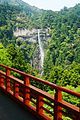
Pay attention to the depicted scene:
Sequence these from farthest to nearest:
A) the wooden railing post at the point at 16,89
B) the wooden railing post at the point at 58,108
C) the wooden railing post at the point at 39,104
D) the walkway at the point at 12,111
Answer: the wooden railing post at the point at 16,89 → the walkway at the point at 12,111 → the wooden railing post at the point at 39,104 → the wooden railing post at the point at 58,108

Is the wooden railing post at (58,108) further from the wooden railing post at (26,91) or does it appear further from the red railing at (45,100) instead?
the wooden railing post at (26,91)

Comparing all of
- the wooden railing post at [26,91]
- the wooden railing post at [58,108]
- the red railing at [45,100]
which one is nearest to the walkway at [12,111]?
the red railing at [45,100]

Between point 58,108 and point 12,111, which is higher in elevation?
point 58,108

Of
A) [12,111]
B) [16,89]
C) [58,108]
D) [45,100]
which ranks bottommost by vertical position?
[12,111]

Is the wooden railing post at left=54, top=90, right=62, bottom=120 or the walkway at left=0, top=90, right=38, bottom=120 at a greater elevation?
the wooden railing post at left=54, top=90, right=62, bottom=120

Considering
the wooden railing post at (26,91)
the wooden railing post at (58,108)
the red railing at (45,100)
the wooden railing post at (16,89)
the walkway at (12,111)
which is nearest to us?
the red railing at (45,100)

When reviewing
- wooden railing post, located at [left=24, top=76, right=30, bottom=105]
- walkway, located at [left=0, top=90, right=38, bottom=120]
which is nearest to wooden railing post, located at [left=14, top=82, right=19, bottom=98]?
walkway, located at [left=0, top=90, right=38, bottom=120]

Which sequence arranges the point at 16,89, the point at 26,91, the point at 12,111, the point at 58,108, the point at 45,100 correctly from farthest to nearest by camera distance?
the point at 16,89
the point at 12,111
the point at 26,91
the point at 45,100
the point at 58,108

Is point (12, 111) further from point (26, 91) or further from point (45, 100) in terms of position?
point (45, 100)

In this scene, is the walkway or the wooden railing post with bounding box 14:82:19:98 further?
the wooden railing post with bounding box 14:82:19:98

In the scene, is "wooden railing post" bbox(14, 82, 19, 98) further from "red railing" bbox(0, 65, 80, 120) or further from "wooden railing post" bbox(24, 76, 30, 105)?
"wooden railing post" bbox(24, 76, 30, 105)

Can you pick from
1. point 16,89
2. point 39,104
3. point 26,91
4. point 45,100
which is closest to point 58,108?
point 39,104
